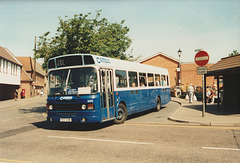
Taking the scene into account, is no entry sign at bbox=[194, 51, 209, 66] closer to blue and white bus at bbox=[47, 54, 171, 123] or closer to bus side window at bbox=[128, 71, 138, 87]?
bus side window at bbox=[128, 71, 138, 87]

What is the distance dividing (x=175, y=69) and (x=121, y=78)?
132 feet

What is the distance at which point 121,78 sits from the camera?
35.7 ft

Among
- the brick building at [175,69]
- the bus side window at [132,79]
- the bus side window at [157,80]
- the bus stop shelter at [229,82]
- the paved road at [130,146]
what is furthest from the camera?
the brick building at [175,69]

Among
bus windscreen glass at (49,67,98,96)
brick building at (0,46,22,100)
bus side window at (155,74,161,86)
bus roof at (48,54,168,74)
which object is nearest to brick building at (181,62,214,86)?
brick building at (0,46,22,100)

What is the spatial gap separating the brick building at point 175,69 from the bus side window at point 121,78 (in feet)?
129

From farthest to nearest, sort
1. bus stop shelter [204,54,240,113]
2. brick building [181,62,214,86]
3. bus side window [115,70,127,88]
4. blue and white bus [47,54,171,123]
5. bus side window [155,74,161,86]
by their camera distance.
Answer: brick building [181,62,214,86], bus side window [155,74,161,86], bus stop shelter [204,54,240,113], bus side window [115,70,127,88], blue and white bus [47,54,171,123]

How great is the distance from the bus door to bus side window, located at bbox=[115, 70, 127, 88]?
0.52 m

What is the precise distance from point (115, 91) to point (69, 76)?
7.11ft

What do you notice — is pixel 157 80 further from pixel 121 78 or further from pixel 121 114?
pixel 121 114

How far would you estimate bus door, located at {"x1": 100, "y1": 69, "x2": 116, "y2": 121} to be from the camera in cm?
919

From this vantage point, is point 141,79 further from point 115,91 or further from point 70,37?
point 70,37

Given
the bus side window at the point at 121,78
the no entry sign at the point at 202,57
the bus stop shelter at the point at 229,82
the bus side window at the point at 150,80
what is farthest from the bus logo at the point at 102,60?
the bus stop shelter at the point at 229,82

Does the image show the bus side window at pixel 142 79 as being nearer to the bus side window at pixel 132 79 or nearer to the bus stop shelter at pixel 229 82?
the bus side window at pixel 132 79

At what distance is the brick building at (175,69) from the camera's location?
47.7 meters
